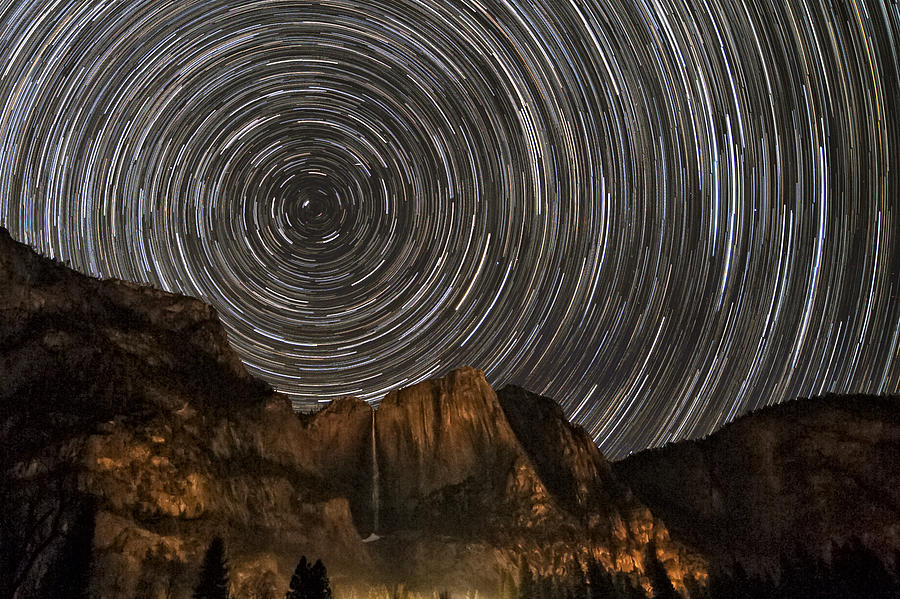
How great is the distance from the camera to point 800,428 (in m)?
81.6

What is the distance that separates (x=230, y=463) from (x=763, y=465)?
186ft

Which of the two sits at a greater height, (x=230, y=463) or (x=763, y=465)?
(x=230, y=463)

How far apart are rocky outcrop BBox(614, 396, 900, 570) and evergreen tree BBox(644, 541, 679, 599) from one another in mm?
7471

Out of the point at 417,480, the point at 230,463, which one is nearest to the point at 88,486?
the point at 230,463

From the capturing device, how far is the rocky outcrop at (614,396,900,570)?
7494 centimetres

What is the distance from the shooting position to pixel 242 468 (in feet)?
210

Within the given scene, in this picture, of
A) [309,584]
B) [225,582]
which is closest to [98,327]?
[225,582]

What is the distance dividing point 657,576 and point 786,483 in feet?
83.1

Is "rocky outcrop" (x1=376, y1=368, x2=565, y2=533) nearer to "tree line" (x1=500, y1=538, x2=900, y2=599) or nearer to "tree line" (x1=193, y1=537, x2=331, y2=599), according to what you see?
"tree line" (x1=500, y1=538, x2=900, y2=599)

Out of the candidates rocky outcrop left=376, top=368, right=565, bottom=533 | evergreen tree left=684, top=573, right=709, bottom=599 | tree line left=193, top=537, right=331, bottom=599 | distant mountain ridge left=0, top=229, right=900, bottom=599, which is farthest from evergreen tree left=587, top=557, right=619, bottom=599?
tree line left=193, top=537, right=331, bottom=599

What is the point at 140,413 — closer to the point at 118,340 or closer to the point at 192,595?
the point at 118,340

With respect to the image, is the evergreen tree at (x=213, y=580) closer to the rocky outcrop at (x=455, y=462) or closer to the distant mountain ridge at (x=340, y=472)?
the distant mountain ridge at (x=340, y=472)

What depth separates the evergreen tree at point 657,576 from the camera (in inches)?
2394

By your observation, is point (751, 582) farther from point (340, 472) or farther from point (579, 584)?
point (340, 472)
